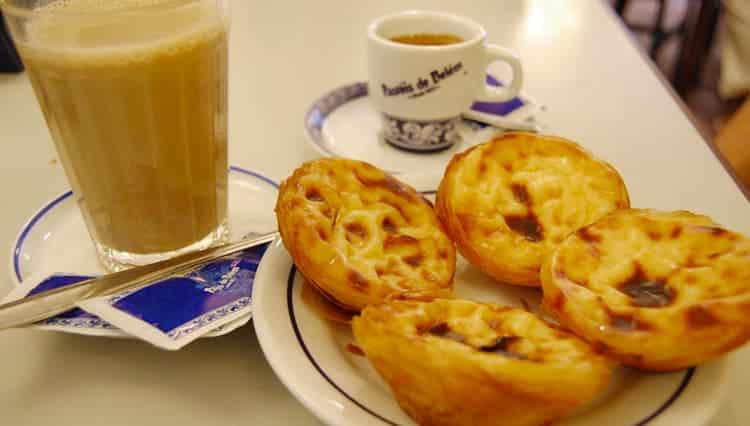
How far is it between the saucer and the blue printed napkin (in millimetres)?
361

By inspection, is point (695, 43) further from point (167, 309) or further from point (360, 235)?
point (167, 309)

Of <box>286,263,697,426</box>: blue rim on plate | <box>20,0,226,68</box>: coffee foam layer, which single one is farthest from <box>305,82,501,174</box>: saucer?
<box>286,263,697,426</box>: blue rim on plate

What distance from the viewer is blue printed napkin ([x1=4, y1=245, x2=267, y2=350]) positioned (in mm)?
583

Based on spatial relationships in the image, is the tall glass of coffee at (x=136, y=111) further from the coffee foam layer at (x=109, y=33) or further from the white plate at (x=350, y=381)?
the white plate at (x=350, y=381)

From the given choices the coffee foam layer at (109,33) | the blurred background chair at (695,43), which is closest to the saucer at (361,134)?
the coffee foam layer at (109,33)

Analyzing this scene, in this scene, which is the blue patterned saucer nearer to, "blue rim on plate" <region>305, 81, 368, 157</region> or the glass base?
"blue rim on plate" <region>305, 81, 368, 157</region>

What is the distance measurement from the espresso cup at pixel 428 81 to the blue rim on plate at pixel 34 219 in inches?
10.2

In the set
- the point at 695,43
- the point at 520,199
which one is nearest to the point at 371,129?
the point at 520,199

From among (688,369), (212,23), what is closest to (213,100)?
(212,23)

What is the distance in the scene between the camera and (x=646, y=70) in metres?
1.27

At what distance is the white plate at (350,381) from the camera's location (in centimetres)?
48

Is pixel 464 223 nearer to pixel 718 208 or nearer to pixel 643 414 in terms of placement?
pixel 643 414

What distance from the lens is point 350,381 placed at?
514mm

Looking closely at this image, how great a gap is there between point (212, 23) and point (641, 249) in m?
0.47
